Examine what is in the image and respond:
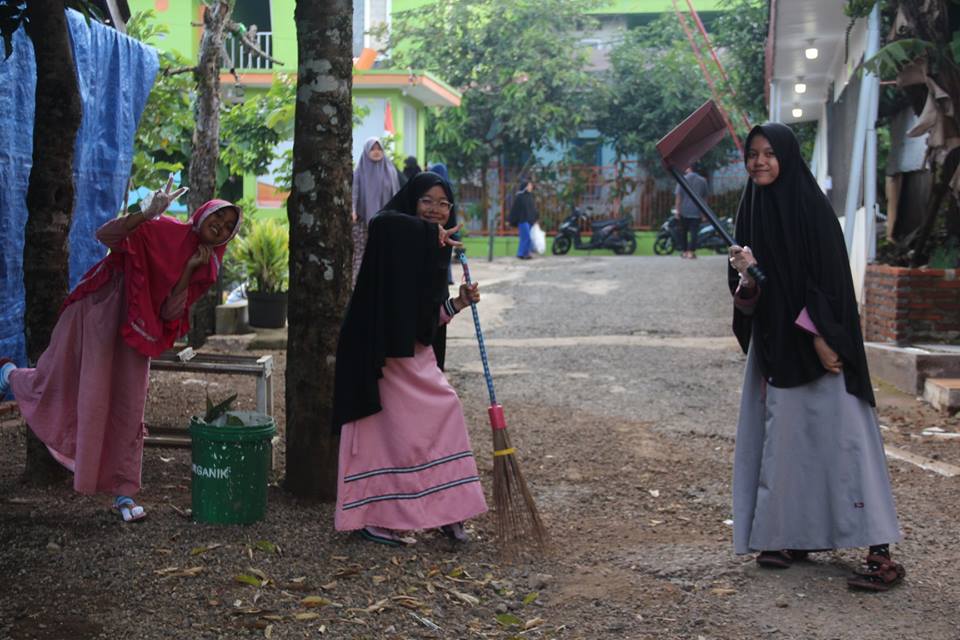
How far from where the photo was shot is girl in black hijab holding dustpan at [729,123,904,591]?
4594mm

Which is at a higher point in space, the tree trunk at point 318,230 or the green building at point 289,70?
the green building at point 289,70

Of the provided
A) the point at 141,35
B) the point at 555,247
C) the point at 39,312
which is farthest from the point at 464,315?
the point at 555,247

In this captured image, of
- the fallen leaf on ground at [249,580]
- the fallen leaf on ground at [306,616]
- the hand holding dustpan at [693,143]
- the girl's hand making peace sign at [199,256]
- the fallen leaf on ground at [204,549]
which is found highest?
the hand holding dustpan at [693,143]

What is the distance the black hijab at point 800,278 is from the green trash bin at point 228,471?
7.24 ft

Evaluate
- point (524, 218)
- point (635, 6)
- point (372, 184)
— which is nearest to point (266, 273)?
point (372, 184)

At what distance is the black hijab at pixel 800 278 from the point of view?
461 centimetres

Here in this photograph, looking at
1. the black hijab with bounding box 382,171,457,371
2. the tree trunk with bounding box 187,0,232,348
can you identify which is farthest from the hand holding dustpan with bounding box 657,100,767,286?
the tree trunk with bounding box 187,0,232,348

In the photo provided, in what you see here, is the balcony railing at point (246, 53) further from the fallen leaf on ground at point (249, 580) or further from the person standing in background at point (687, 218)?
the fallen leaf on ground at point (249, 580)

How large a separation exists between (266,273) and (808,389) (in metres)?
7.60

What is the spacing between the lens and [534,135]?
2694cm

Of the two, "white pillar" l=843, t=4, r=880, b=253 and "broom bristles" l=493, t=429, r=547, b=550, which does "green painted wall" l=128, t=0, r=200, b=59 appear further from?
"broom bristles" l=493, t=429, r=547, b=550

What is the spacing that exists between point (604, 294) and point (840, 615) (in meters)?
11.4

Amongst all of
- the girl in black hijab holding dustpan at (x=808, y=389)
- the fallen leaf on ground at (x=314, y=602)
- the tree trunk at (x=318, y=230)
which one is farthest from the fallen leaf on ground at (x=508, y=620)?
the tree trunk at (x=318, y=230)

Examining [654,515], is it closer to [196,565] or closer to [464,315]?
[196,565]
